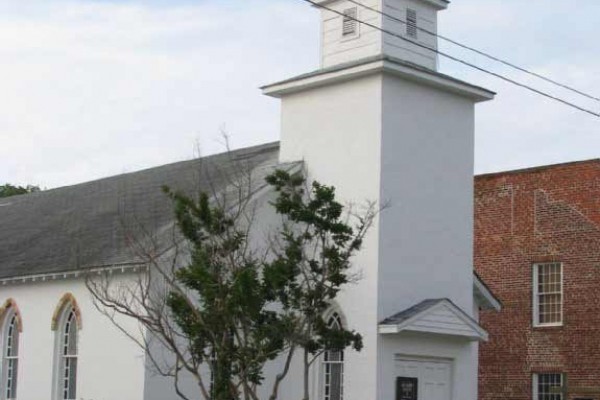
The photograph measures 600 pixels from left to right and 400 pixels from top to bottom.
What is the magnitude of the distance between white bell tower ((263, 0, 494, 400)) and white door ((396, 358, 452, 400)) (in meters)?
0.03

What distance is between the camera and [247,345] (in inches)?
880

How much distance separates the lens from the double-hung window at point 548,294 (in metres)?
39.0

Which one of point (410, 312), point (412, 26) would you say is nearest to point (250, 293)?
point (410, 312)

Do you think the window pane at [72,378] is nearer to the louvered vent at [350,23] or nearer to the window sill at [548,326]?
the louvered vent at [350,23]

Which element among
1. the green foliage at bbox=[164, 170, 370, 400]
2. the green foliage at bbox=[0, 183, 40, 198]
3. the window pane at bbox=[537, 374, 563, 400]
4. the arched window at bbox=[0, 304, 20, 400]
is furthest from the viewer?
the green foliage at bbox=[0, 183, 40, 198]

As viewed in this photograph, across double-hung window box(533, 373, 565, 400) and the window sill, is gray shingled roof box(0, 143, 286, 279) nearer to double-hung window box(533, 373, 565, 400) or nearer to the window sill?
the window sill

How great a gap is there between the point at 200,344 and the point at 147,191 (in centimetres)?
1277

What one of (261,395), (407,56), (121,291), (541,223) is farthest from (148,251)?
(541,223)

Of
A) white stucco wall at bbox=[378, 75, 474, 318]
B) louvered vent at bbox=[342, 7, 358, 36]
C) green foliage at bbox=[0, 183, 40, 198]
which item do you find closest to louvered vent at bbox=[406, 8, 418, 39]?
louvered vent at bbox=[342, 7, 358, 36]

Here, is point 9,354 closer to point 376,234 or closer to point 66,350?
point 66,350

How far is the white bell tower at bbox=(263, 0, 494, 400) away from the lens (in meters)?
27.7

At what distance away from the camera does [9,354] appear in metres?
34.8

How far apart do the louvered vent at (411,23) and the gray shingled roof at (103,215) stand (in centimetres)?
482

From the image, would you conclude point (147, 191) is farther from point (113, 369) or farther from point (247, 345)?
point (247, 345)
